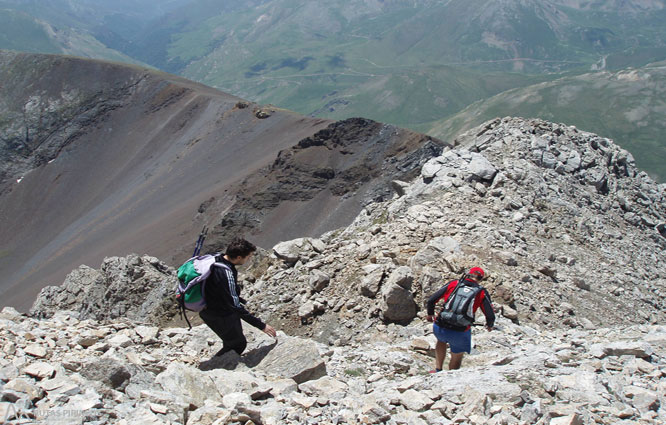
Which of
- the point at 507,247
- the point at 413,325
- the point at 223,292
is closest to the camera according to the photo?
the point at 223,292

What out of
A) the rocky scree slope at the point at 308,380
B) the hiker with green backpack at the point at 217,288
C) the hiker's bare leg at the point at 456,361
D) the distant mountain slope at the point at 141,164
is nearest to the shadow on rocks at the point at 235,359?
the rocky scree slope at the point at 308,380

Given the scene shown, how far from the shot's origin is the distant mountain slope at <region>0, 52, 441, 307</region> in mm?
48656

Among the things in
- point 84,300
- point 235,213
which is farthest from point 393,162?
point 84,300

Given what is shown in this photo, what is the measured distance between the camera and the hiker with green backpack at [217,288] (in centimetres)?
773

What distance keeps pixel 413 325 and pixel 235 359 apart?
13.5ft

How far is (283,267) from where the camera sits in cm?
1495

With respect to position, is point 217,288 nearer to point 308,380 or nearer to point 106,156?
point 308,380

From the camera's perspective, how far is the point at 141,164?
253ft

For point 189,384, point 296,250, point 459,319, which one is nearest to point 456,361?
point 459,319

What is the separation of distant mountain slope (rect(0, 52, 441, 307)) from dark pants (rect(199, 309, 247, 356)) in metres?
35.8

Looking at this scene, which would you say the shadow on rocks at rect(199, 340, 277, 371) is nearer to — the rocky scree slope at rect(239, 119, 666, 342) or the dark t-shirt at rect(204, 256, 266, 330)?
the dark t-shirt at rect(204, 256, 266, 330)

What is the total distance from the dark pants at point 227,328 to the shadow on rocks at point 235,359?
0.09m

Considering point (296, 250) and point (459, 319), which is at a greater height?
point (459, 319)

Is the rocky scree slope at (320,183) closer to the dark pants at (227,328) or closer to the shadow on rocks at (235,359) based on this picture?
the shadow on rocks at (235,359)
